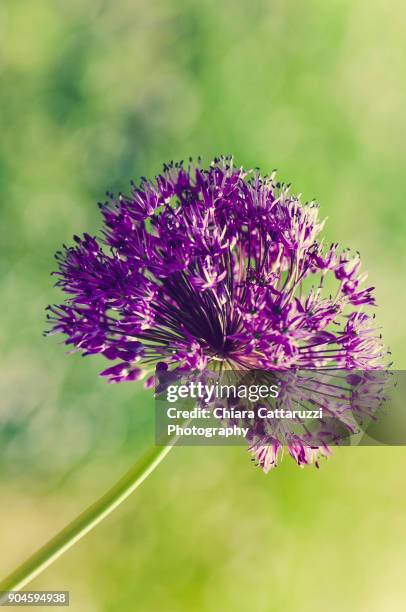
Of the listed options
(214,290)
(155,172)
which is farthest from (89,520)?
(155,172)

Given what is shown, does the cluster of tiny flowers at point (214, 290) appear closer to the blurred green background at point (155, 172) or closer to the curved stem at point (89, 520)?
the curved stem at point (89, 520)

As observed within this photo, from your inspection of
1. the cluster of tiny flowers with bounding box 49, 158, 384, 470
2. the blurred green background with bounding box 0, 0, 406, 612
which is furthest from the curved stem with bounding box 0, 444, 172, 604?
the blurred green background with bounding box 0, 0, 406, 612

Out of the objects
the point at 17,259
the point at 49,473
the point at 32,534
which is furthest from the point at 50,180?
the point at 32,534

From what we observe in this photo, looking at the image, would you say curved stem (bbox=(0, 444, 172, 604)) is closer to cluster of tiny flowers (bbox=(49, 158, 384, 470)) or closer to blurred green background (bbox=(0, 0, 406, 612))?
cluster of tiny flowers (bbox=(49, 158, 384, 470))

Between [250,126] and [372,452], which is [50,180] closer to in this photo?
[250,126]

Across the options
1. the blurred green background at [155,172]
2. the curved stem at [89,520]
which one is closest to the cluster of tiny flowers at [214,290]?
the curved stem at [89,520]

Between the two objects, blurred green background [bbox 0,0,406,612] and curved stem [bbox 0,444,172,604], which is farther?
blurred green background [bbox 0,0,406,612]
